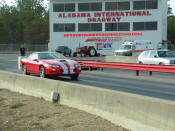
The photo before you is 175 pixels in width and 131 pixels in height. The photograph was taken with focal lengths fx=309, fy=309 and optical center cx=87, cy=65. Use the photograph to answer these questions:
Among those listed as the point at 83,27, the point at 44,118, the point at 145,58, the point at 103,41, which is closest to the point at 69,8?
the point at 83,27

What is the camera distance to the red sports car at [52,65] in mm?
14016

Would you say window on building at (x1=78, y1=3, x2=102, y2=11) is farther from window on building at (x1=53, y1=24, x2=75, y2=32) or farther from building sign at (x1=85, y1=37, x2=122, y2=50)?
building sign at (x1=85, y1=37, x2=122, y2=50)

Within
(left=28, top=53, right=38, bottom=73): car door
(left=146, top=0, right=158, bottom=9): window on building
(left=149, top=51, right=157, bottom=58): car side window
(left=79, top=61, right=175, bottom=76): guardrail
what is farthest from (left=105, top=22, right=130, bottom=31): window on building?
(left=28, top=53, right=38, bottom=73): car door

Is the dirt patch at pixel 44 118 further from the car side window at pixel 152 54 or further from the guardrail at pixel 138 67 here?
the car side window at pixel 152 54

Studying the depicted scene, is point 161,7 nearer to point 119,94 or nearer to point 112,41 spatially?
point 112,41

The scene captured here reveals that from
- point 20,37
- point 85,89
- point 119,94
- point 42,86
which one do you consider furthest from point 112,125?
point 20,37

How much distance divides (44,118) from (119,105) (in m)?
2.01

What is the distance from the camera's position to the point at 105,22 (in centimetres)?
5403

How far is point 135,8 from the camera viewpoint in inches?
2072

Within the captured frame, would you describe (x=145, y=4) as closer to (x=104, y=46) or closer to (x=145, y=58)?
(x=104, y=46)

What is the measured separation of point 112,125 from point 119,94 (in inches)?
25.9

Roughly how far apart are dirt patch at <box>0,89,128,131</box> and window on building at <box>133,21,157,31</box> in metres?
44.1

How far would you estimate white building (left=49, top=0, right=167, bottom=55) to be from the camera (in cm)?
5150

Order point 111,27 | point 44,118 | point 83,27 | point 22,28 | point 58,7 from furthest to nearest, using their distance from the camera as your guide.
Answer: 1. point 22,28
2. point 58,7
3. point 83,27
4. point 111,27
5. point 44,118
